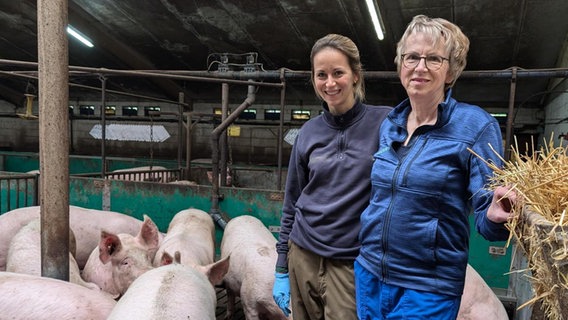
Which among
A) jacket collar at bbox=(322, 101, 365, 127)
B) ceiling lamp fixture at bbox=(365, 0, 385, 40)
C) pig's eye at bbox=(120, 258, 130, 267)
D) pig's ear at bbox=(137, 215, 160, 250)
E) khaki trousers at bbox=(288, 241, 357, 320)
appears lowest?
pig's eye at bbox=(120, 258, 130, 267)

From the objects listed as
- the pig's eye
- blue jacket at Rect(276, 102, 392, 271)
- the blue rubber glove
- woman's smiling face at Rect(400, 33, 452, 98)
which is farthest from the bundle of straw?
the pig's eye

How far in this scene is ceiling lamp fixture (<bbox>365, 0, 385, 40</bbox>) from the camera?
734 cm

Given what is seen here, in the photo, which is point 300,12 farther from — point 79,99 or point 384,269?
point 79,99

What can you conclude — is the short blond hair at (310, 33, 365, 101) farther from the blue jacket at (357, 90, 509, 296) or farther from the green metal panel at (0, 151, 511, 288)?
the green metal panel at (0, 151, 511, 288)

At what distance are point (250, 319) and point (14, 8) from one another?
1031cm

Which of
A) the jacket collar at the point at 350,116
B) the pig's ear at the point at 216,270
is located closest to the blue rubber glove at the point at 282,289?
the pig's ear at the point at 216,270

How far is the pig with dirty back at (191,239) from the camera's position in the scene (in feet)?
10.8

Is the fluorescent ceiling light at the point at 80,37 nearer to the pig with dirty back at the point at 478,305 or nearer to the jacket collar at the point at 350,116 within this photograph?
the jacket collar at the point at 350,116

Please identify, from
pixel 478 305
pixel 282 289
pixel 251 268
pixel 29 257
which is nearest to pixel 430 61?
A: pixel 282 289

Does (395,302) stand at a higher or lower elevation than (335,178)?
lower

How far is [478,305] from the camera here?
2.59 m

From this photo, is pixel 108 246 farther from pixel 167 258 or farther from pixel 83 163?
pixel 83 163

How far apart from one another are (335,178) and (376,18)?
22.1 ft

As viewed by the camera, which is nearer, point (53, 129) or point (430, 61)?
point (430, 61)
